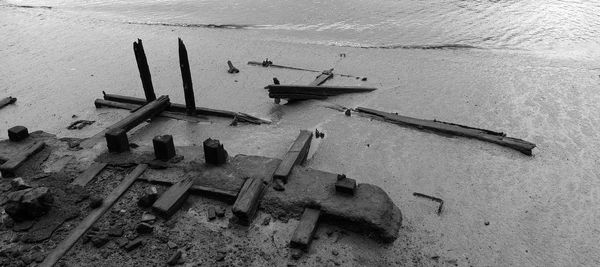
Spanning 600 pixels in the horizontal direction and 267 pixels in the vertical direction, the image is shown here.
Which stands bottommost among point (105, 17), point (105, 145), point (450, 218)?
point (450, 218)

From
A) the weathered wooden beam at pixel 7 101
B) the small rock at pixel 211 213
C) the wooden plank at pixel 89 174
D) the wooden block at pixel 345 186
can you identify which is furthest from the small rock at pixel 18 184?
the weathered wooden beam at pixel 7 101

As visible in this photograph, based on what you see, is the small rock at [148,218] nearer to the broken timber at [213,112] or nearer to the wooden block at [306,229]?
the wooden block at [306,229]

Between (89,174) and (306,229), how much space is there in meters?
2.85

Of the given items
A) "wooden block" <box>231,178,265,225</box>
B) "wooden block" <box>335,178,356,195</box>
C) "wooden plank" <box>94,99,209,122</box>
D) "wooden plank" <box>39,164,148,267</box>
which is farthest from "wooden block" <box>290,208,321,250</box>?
"wooden plank" <box>94,99,209,122</box>

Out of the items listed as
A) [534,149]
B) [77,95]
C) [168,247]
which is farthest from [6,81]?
[534,149]

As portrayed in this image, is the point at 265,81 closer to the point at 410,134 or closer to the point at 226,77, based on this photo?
the point at 226,77

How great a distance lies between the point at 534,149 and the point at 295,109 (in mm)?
3957

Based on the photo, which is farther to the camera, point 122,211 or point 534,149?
point 534,149

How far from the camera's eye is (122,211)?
14.7ft

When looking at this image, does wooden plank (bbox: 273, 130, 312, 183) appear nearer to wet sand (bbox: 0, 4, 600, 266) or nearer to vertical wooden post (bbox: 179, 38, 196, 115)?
wet sand (bbox: 0, 4, 600, 266)

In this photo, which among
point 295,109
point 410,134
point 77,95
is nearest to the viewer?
point 410,134

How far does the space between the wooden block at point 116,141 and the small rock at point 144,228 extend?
1626 mm

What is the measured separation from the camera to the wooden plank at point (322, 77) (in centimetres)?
842

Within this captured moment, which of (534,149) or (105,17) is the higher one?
(105,17)
